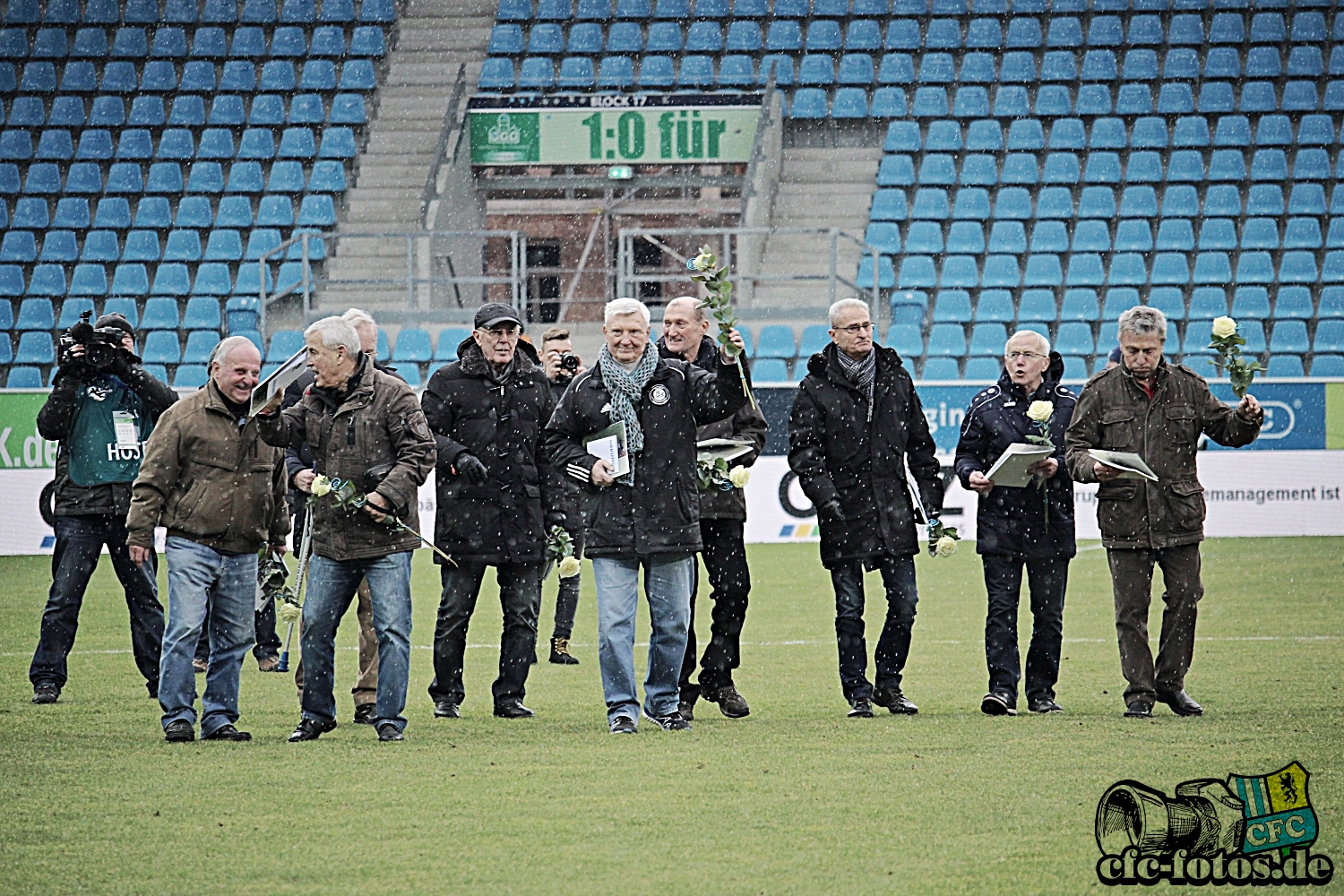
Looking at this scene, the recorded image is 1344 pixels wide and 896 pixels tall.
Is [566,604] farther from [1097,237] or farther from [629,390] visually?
[1097,237]

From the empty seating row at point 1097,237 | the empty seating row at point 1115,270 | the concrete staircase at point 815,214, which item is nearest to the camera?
the empty seating row at point 1115,270

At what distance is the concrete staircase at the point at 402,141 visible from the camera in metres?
24.3

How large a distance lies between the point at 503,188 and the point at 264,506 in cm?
1850

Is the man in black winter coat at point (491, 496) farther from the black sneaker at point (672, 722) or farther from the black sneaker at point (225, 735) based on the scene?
the black sneaker at point (225, 735)

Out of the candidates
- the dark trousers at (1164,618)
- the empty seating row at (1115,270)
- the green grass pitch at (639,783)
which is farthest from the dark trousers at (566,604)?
the empty seating row at (1115,270)

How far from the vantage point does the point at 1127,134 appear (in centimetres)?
2494

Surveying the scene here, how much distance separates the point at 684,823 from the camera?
5820 mm

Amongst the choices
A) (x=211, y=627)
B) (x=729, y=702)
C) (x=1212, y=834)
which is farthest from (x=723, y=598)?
(x=1212, y=834)

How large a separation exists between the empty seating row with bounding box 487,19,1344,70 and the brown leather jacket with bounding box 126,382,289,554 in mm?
19349

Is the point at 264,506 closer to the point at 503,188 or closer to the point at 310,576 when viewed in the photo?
the point at 310,576

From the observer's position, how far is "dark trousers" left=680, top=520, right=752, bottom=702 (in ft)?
27.2

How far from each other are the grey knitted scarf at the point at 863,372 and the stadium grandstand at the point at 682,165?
1323 centimetres

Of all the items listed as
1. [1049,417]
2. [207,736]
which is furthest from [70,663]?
[1049,417]

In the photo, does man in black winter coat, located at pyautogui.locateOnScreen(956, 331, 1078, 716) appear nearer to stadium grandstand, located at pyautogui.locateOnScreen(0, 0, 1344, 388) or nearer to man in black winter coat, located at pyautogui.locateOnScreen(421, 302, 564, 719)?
man in black winter coat, located at pyautogui.locateOnScreen(421, 302, 564, 719)
